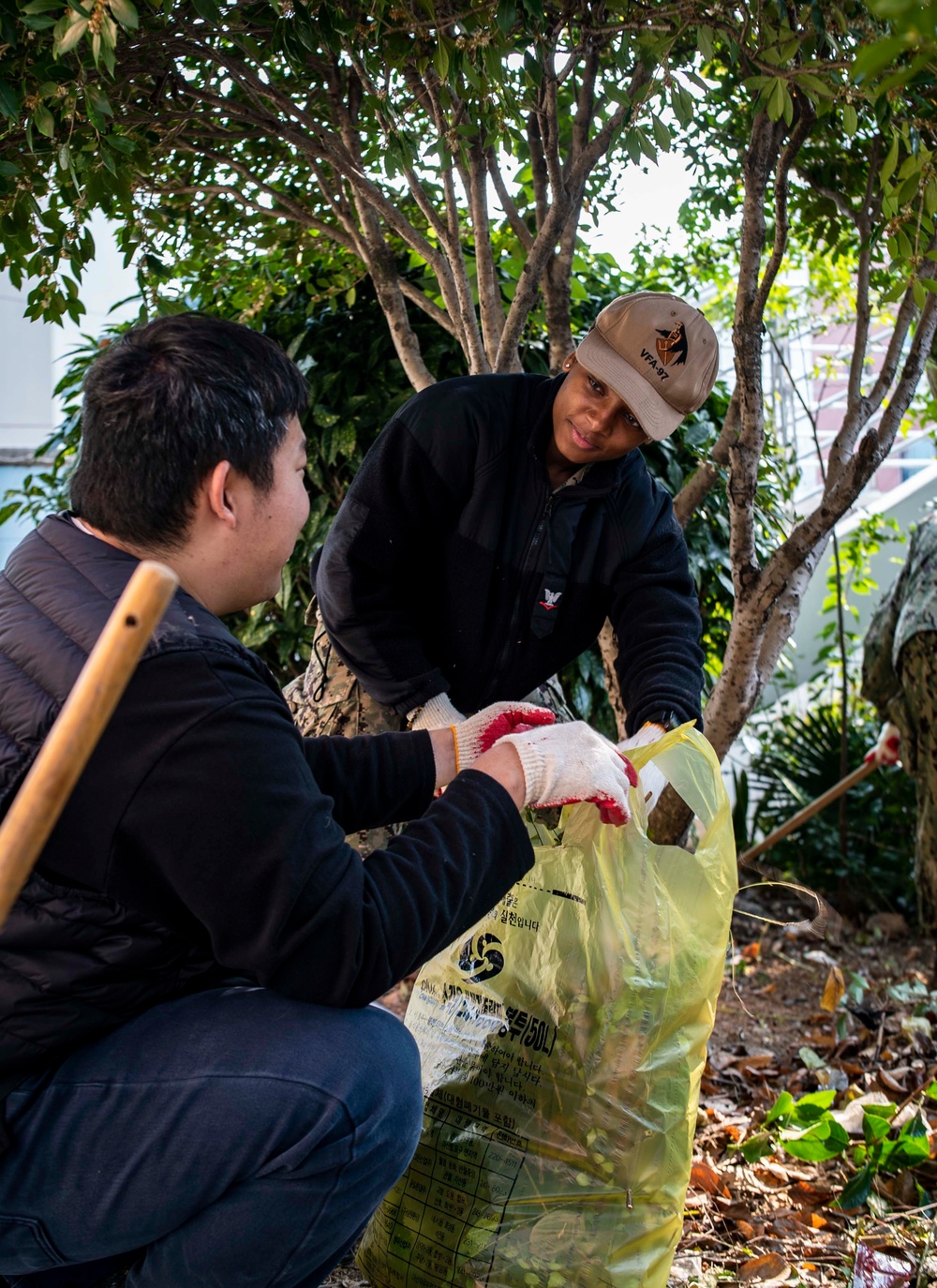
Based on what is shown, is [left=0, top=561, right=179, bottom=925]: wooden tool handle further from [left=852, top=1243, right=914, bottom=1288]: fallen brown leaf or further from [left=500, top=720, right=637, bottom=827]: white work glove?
[left=852, top=1243, right=914, bottom=1288]: fallen brown leaf

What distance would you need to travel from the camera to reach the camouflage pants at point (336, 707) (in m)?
2.48

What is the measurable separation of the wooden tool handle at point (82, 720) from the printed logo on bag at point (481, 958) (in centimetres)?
110

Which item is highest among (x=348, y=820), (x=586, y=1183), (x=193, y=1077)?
(x=348, y=820)

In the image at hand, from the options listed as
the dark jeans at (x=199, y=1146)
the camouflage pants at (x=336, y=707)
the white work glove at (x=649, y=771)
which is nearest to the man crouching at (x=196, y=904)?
the dark jeans at (x=199, y=1146)

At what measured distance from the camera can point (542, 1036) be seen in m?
1.73

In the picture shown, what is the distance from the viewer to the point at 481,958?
1.82 metres

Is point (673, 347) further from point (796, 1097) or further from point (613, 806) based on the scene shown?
point (796, 1097)

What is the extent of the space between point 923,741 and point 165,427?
10.9 feet

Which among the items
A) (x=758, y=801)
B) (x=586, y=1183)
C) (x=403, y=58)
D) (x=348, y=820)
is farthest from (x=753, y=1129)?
(x=758, y=801)

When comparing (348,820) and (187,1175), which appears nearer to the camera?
(187,1175)

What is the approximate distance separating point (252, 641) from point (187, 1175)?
2.34 meters

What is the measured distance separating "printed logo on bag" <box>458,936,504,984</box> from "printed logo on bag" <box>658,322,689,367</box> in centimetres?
116

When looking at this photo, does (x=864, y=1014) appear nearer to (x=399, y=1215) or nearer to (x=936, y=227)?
(x=399, y=1215)

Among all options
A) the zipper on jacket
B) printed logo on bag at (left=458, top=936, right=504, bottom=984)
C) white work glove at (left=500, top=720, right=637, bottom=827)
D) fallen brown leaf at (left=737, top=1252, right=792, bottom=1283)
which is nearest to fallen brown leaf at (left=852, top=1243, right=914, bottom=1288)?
fallen brown leaf at (left=737, top=1252, right=792, bottom=1283)
